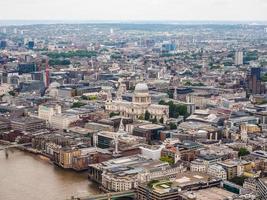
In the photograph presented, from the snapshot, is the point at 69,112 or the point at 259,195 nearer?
the point at 259,195

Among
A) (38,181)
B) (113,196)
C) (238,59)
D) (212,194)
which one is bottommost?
(38,181)

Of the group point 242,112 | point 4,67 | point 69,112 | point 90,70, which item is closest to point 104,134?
point 69,112

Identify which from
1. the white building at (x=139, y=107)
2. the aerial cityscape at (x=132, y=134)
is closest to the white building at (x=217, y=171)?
the aerial cityscape at (x=132, y=134)

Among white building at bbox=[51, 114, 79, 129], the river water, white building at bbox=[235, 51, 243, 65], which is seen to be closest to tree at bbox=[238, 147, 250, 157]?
the river water

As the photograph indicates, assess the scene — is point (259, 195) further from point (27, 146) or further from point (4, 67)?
point (4, 67)

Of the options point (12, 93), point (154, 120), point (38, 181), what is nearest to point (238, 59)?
point (12, 93)

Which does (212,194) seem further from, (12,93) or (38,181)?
(12,93)

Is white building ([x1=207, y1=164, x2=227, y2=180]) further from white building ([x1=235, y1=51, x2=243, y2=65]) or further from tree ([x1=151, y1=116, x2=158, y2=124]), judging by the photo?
white building ([x1=235, y1=51, x2=243, y2=65])
